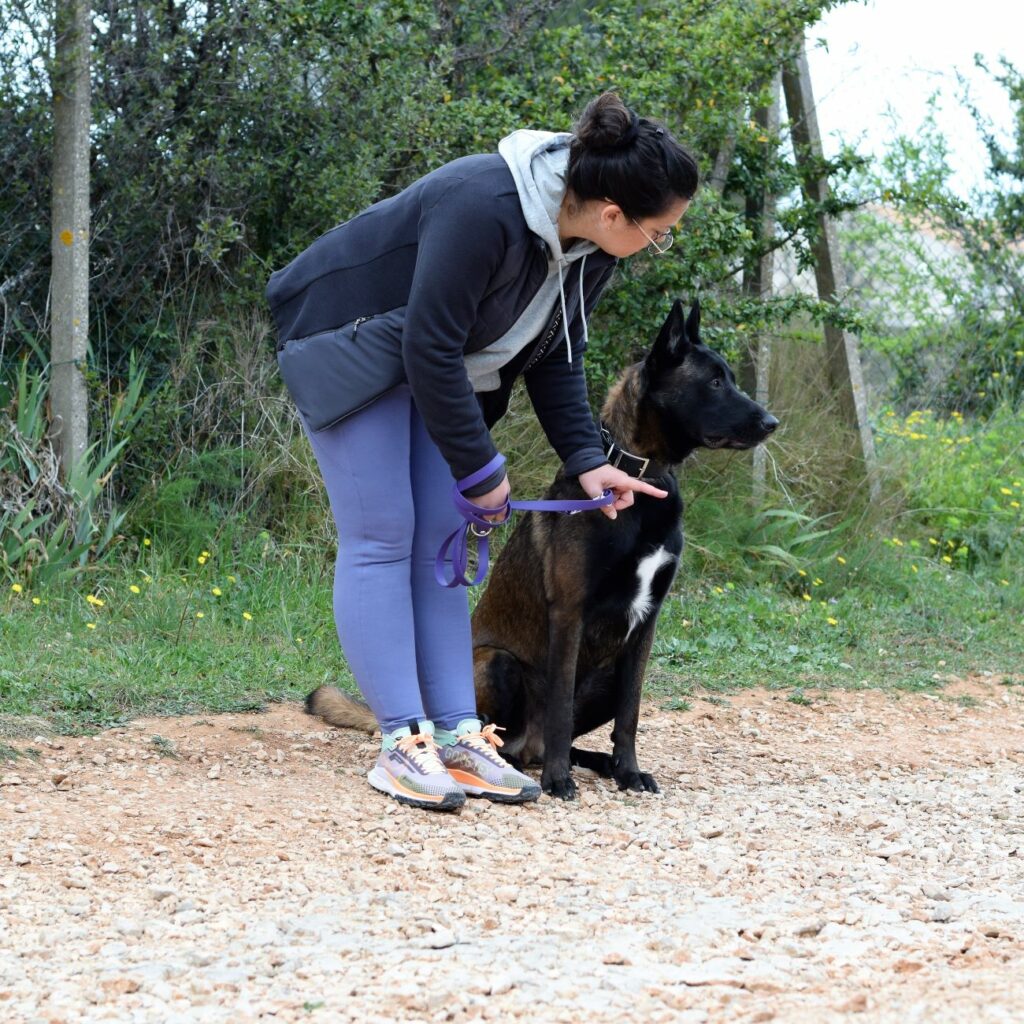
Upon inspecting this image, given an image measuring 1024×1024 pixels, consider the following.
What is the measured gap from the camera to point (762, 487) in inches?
265

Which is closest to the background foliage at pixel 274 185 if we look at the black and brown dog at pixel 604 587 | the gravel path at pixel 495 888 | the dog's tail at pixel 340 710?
the dog's tail at pixel 340 710

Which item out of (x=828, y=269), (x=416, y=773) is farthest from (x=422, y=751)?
(x=828, y=269)

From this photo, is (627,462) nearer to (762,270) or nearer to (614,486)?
(614,486)

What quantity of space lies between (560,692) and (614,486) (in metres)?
0.59

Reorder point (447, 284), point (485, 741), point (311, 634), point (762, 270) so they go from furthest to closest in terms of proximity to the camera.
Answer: point (762, 270) < point (311, 634) < point (485, 741) < point (447, 284)

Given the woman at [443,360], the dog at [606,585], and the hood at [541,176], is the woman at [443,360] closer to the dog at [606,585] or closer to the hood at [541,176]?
the hood at [541,176]

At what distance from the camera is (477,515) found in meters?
3.18

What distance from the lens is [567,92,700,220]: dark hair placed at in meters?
2.91

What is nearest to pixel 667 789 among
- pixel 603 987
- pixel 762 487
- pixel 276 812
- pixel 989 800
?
pixel 989 800

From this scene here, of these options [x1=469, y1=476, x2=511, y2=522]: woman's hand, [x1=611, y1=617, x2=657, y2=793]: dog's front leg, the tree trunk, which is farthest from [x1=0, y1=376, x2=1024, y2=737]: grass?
[x1=469, y1=476, x2=511, y2=522]: woman's hand

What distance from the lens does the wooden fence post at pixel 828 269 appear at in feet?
23.3

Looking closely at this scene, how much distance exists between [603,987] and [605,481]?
1.57 m

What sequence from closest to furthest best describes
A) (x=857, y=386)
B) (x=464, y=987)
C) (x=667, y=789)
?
(x=464, y=987)
(x=667, y=789)
(x=857, y=386)

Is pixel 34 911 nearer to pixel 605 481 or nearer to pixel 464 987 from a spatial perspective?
pixel 464 987
